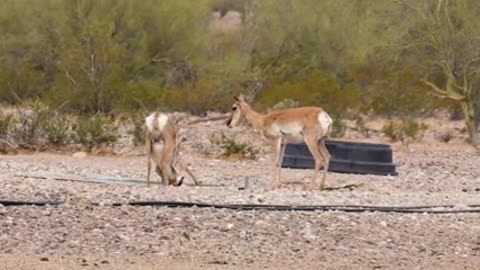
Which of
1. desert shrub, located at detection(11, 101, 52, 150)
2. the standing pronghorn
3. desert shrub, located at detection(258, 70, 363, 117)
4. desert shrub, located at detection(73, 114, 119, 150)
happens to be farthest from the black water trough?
desert shrub, located at detection(258, 70, 363, 117)

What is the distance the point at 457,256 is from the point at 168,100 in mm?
26815

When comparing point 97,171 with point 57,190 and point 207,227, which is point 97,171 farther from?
point 207,227

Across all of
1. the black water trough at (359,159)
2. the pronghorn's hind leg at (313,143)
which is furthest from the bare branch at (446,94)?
the pronghorn's hind leg at (313,143)

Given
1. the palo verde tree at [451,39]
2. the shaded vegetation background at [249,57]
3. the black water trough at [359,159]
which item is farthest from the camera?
the shaded vegetation background at [249,57]

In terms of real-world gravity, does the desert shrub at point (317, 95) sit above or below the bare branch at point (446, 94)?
below

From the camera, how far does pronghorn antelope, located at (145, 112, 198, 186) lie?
771 inches

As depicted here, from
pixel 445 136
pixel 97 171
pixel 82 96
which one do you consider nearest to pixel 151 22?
pixel 82 96

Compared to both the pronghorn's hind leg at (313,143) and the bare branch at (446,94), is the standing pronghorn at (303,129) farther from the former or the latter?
the bare branch at (446,94)

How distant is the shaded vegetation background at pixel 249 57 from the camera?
35344 mm

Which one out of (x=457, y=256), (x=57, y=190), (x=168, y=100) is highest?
(x=457, y=256)

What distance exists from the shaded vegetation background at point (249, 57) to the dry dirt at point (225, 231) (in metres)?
15.2

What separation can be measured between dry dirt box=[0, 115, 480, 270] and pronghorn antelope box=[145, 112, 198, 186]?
0.42m

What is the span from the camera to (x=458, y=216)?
16.2 metres

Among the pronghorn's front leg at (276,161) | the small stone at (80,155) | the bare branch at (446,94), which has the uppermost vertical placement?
the pronghorn's front leg at (276,161)
